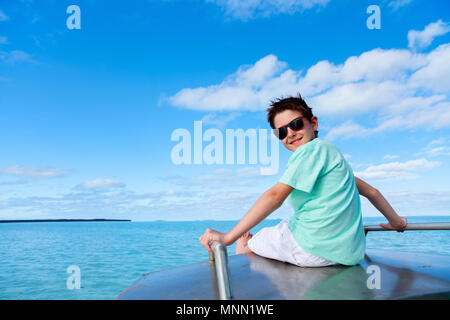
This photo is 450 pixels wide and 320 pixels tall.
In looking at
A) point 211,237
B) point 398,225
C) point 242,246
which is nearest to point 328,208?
point 211,237

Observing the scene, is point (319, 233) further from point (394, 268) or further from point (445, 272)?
point (445, 272)

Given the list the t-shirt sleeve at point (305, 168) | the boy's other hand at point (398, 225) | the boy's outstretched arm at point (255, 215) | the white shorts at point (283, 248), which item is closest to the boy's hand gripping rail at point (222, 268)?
the boy's outstretched arm at point (255, 215)

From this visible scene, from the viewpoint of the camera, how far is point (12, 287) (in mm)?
11211

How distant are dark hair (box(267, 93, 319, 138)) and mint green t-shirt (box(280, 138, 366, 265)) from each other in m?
0.44

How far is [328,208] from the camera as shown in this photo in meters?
1.89

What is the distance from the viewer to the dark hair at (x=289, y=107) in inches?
90.4

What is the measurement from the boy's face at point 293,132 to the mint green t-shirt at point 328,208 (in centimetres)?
33

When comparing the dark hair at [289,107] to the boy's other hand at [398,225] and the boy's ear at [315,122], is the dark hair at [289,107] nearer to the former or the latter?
the boy's ear at [315,122]

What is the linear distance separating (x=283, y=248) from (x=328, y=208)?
0.47 meters

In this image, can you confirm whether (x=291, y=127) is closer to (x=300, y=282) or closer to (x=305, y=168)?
(x=305, y=168)

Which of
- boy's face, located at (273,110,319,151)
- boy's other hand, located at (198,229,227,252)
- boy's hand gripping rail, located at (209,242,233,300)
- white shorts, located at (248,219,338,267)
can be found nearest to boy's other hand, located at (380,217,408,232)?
white shorts, located at (248,219,338,267)
